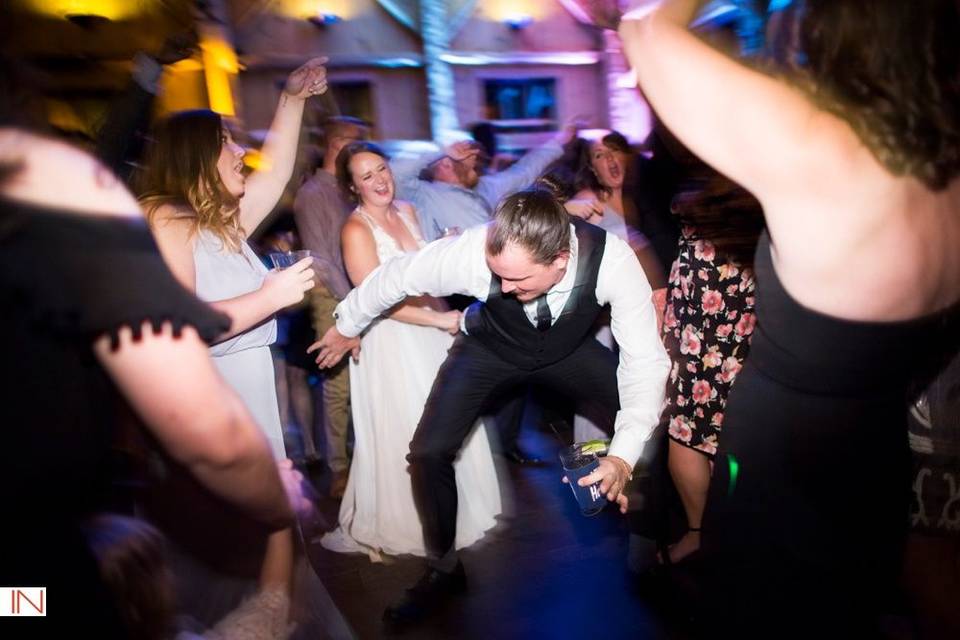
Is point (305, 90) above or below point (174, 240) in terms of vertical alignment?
above

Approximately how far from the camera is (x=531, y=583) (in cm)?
214

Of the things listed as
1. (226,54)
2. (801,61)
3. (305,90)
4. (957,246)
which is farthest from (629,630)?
(226,54)

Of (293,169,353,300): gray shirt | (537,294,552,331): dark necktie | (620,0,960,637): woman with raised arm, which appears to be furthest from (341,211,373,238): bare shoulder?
(620,0,960,637): woman with raised arm

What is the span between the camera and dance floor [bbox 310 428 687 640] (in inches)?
75.4

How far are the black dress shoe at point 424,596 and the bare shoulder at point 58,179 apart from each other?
5.62 feet

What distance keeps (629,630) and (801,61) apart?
169cm

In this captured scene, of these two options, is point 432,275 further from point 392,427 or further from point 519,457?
point 519,457

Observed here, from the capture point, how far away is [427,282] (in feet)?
6.58

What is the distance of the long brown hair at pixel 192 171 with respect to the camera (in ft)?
5.40

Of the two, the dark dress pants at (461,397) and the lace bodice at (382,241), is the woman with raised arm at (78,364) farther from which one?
the lace bodice at (382,241)

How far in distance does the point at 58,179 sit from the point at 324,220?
8.05 ft

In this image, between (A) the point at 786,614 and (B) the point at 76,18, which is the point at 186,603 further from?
(B) the point at 76,18

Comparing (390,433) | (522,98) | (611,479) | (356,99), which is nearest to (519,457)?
(390,433)

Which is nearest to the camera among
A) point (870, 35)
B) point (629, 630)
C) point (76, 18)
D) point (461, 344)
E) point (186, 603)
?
point (870, 35)
